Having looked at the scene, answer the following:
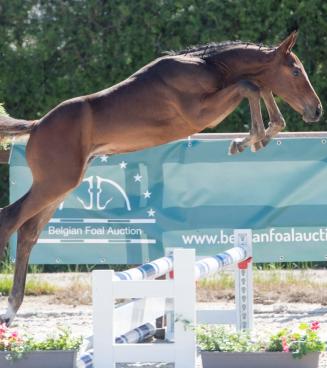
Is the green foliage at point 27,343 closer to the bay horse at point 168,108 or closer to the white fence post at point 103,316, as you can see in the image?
the white fence post at point 103,316

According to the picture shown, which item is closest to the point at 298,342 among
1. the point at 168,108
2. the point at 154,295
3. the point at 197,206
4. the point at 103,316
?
the point at 154,295

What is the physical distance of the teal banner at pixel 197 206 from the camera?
30.7ft

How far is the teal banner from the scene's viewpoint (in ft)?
30.7

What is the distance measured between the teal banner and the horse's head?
3.01 meters

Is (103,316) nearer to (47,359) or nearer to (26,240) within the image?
(47,359)

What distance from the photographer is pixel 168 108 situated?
656 centimetres

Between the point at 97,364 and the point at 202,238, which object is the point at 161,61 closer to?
the point at 97,364

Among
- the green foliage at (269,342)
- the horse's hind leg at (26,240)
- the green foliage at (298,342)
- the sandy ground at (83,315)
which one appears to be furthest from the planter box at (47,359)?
the sandy ground at (83,315)

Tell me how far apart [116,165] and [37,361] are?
14.1 feet

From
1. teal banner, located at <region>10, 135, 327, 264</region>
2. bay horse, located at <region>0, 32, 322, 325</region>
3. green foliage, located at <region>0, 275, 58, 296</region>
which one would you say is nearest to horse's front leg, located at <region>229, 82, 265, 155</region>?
bay horse, located at <region>0, 32, 322, 325</region>

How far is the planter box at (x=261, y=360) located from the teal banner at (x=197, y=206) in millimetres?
3822

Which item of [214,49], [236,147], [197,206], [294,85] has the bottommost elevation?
[236,147]

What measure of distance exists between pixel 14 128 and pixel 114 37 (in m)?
4.79

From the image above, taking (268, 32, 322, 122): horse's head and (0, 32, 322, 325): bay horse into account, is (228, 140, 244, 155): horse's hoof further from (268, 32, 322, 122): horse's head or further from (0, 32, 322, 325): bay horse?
(268, 32, 322, 122): horse's head
